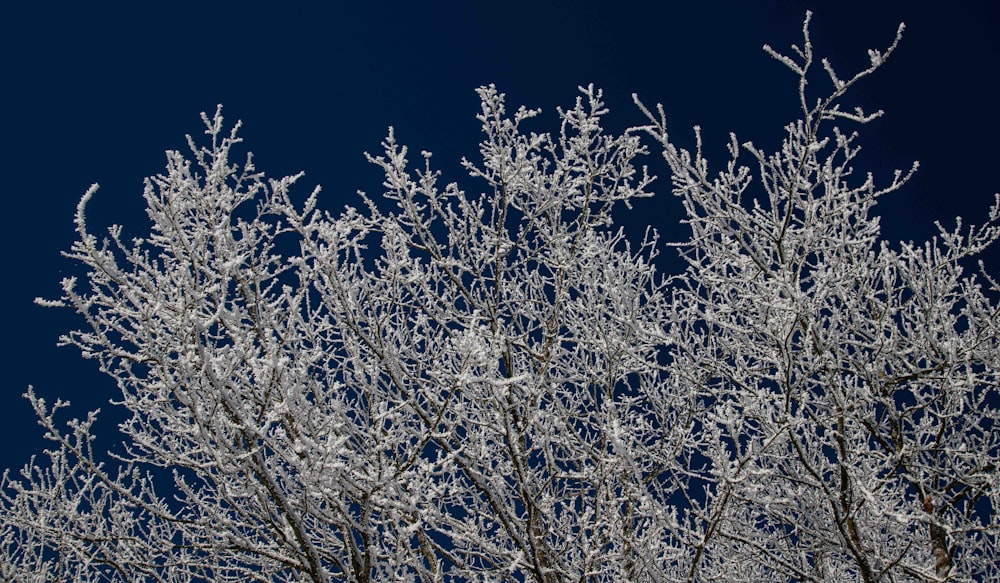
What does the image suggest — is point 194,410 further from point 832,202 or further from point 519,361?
point 832,202

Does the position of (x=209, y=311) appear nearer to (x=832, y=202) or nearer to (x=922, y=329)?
(x=832, y=202)

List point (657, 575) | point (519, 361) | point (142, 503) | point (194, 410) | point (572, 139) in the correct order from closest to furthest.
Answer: point (194, 410) → point (142, 503) → point (657, 575) → point (572, 139) → point (519, 361)

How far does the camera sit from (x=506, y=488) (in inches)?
188

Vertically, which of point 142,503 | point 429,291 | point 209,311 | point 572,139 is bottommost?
point 142,503

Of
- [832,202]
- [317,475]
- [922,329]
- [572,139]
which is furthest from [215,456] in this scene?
[922,329]

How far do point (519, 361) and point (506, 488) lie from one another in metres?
1.48

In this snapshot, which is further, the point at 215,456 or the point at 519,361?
the point at 519,361

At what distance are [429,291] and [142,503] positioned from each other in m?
2.63

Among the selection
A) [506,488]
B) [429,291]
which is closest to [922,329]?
[506,488]

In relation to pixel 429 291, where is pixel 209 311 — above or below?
below

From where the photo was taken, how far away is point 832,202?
4516 mm

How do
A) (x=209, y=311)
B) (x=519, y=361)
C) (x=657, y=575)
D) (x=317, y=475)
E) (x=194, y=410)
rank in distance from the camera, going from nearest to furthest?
1. (x=194, y=410)
2. (x=317, y=475)
3. (x=657, y=575)
4. (x=209, y=311)
5. (x=519, y=361)

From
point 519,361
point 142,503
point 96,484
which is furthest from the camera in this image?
point 96,484

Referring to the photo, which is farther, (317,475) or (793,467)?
(793,467)
